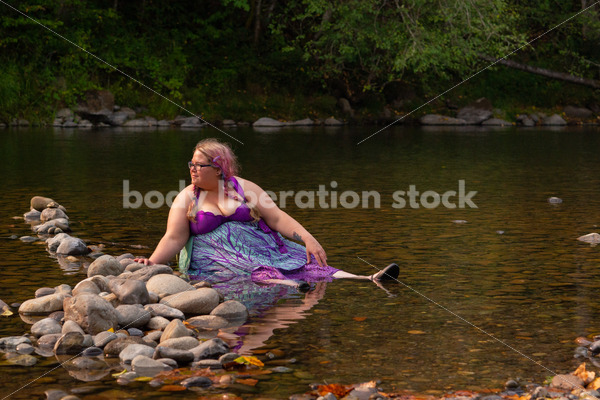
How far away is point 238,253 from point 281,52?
88.5ft

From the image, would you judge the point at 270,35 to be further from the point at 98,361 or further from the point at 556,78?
the point at 98,361

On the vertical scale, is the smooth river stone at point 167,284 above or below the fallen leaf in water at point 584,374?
above

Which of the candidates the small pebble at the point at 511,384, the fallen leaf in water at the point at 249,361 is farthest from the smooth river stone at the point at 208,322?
the small pebble at the point at 511,384

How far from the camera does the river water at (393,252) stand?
5516 millimetres

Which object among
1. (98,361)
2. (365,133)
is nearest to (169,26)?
(365,133)

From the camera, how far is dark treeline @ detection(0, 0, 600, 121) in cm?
2895

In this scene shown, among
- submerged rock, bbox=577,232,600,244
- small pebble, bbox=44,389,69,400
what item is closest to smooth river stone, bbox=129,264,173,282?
small pebble, bbox=44,389,69,400

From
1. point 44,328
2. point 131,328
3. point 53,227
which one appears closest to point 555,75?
point 53,227

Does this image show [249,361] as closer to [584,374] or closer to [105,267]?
[584,374]

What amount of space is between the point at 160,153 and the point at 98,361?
15.6 meters

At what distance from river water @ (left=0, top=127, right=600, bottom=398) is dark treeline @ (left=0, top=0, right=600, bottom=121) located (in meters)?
8.10

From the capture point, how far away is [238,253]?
26.9ft

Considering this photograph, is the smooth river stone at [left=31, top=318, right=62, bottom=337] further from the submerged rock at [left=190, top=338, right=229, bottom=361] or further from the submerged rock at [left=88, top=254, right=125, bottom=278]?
the submerged rock at [left=88, top=254, right=125, bottom=278]

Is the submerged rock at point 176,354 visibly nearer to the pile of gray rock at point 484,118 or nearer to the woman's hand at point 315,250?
the woman's hand at point 315,250
